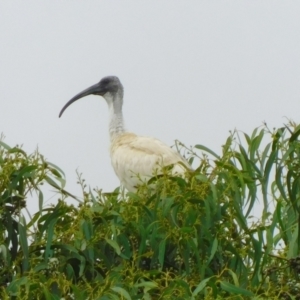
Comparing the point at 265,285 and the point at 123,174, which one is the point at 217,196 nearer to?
the point at 265,285

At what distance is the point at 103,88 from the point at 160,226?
6.77 m

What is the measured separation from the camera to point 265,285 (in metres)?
4.59

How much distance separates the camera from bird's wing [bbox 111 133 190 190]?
941cm

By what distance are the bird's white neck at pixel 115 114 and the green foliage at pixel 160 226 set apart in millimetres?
5413

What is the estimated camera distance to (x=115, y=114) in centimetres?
1105

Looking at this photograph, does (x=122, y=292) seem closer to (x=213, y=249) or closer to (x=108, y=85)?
(x=213, y=249)

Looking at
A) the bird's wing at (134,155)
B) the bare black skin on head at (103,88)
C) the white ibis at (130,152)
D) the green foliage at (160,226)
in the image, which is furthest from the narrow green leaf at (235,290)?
the bare black skin on head at (103,88)

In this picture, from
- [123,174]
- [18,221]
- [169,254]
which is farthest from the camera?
[123,174]

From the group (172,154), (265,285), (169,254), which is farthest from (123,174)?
(265,285)

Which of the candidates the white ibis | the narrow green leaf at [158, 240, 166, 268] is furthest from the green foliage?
the white ibis

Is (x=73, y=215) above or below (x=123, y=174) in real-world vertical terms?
below

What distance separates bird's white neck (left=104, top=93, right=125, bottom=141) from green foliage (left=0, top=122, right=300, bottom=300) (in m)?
5.41

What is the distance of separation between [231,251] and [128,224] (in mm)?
435

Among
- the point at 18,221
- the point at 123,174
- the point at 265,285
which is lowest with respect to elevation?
the point at 265,285
